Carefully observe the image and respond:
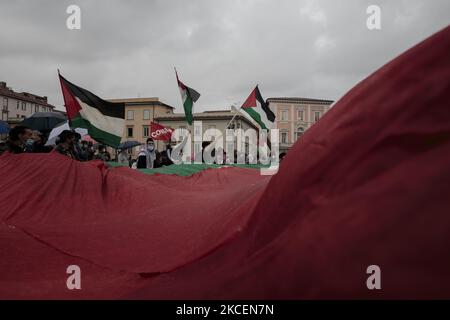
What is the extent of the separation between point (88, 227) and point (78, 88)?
391 centimetres

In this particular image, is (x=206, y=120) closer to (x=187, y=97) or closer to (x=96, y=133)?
(x=187, y=97)

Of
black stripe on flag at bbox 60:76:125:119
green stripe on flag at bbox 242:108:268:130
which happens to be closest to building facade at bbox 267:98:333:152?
green stripe on flag at bbox 242:108:268:130

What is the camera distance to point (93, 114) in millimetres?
6297

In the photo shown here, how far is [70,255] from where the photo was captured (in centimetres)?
233

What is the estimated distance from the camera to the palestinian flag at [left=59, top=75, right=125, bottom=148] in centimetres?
604

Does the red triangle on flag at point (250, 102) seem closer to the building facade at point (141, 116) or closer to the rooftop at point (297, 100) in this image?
the building facade at point (141, 116)

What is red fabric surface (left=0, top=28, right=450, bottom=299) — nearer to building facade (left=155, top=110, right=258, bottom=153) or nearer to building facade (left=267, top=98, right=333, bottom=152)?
building facade (left=155, top=110, right=258, bottom=153)

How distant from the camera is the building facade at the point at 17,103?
5078 cm

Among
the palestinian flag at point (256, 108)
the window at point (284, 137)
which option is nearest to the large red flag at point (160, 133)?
the palestinian flag at point (256, 108)

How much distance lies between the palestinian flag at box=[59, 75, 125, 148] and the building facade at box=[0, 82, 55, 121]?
173ft

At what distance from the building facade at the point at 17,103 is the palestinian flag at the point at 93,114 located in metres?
52.7
